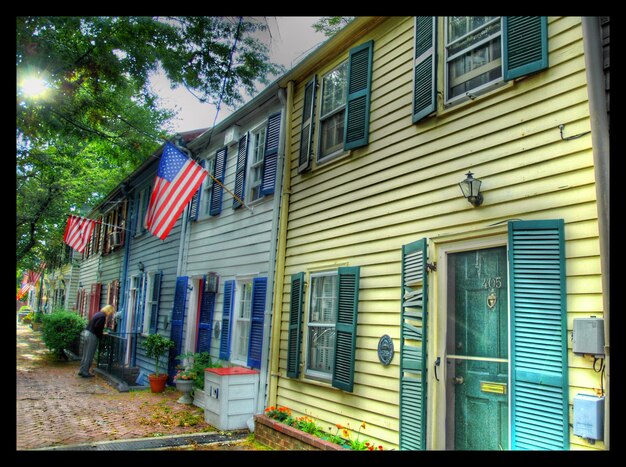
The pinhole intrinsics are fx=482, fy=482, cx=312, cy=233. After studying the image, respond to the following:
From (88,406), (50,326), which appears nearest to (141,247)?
(50,326)

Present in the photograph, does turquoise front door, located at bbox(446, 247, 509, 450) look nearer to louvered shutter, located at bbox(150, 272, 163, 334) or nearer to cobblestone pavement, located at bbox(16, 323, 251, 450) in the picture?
cobblestone pavement, located at bbox(16, 323, 251, 450)

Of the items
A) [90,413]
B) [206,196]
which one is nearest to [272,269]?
[90,413]

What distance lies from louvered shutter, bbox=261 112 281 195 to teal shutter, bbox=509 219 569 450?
5023 millimetres

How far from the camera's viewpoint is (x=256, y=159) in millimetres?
9242

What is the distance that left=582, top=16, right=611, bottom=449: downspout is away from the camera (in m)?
3.03

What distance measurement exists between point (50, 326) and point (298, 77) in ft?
38.1

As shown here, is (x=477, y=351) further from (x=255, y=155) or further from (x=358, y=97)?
(x=255, y=155)

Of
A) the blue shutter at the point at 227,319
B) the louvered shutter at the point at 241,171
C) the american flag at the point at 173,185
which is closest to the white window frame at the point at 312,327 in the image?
the blue shutter at the point at 227,319

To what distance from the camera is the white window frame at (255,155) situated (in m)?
8.98

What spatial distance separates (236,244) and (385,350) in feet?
15.5

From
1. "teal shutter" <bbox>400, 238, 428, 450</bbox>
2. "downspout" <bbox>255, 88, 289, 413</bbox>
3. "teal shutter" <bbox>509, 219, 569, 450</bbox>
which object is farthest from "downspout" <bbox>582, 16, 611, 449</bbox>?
"downspout" <bbox>255, 88, 289, 413</bbox>

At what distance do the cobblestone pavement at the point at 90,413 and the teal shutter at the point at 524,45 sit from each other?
6.03 m

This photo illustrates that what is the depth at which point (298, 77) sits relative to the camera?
803 centimetres
